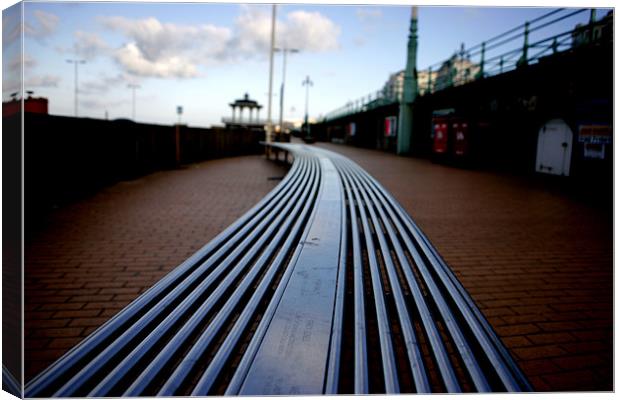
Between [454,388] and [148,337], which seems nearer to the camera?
[454,388]

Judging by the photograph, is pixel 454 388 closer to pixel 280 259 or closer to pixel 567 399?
pixel 567 399

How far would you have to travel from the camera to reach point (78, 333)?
2564 mm

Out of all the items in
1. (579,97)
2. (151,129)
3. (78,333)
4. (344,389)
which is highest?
(579,97)

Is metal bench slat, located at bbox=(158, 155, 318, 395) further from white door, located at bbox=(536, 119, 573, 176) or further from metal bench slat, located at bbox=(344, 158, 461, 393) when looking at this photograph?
white door, located at bbox=(536, 119, 573, 176)

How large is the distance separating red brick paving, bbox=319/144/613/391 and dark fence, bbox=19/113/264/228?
286cm

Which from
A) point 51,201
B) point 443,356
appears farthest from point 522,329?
point 51,201

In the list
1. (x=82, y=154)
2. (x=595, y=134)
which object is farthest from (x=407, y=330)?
(x=595, y=134)

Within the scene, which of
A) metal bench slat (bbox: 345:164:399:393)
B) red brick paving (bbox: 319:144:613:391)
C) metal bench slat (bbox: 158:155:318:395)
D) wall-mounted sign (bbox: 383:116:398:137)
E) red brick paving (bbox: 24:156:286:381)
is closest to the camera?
metal bench slat (bbox: 158:155:318:395)

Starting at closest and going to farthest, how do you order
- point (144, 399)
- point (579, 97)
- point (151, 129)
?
1. point (144, 399)
2. point (579, 97)
3. point (151, 129)

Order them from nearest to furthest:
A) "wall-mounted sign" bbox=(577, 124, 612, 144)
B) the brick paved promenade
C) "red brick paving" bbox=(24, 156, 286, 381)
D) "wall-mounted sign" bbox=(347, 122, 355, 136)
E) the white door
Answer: the brick paved promenade
"red brick paving" bbox=(24, 156, 286, 381)
"wall-mounted sign" bbox=(577, 124, 612, 144)
the white door
"wall-mounted sign" bbox=(347, 122, 355, 136)

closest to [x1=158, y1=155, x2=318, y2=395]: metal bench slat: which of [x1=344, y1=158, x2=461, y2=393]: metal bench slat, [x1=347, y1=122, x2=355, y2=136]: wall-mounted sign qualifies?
[x1=344, y1=158, x2=461, y2=393]: metal bench slat

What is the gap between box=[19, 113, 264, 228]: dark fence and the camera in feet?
19.2

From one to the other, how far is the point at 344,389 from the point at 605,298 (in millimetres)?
2492

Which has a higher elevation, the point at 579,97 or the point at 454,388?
the point at 579,97
